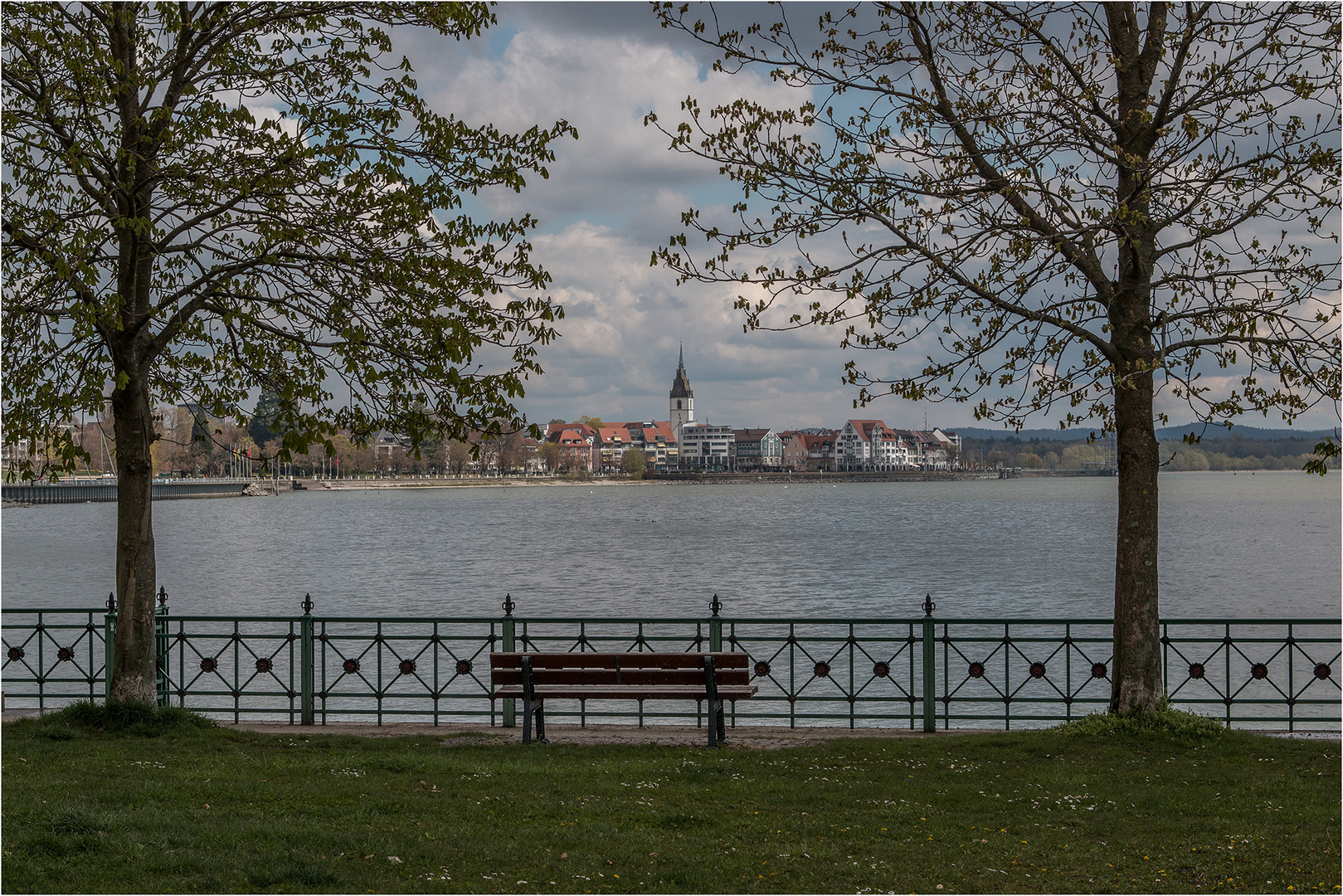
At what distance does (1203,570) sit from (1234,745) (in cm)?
4590

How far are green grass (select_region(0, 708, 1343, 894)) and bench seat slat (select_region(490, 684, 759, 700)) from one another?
1.68ft

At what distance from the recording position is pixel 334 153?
10492 millimetres

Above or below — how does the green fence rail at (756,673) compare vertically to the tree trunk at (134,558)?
below

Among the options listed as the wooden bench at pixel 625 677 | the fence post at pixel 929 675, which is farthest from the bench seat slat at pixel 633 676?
the fence post at pixel 929 675

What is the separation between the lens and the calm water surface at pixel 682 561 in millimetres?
40094

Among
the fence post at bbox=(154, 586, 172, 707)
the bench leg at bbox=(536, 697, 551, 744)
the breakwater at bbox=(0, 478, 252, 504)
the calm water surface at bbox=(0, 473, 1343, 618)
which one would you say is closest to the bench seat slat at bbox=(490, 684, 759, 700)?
the bench leg at bbox=(536, 697, 551, 744)

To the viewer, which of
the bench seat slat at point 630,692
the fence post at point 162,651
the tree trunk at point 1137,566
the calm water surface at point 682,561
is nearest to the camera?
the bench seat slat at point 630,692

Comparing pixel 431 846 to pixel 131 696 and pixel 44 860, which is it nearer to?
pixel 44 860

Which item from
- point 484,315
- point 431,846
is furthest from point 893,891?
point 484,315

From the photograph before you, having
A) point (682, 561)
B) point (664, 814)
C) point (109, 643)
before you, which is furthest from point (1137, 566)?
point (682, 561)

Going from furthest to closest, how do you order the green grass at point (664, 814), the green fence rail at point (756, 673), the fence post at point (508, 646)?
the green fence rail at point (756, 673) → the fence post at point (508, 646) → the green grass at point (664, 814)

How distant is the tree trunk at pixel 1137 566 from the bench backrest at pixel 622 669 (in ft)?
12.3

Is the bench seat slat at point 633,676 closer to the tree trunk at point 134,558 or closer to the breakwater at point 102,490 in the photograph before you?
the tree trunk at point 134,558

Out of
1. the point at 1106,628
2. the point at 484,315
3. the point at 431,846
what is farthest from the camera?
the point at 1106,628
